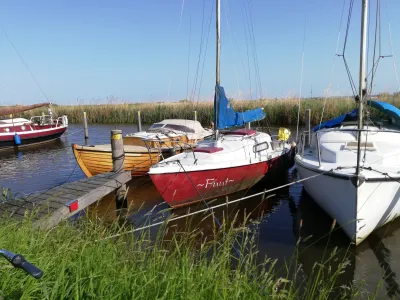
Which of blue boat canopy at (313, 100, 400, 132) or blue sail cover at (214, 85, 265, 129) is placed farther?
blue sail cover at (214, 85, 265, 129)

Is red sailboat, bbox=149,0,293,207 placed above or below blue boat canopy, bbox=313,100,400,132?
below

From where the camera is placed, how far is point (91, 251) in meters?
3.27

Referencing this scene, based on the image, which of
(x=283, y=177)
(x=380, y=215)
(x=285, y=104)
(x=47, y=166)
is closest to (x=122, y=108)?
(x=285, y=104)

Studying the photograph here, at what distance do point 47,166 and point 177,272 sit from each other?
13.9 m

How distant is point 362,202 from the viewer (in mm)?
5516

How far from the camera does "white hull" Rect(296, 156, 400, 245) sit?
552cm

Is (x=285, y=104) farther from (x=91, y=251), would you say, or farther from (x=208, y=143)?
(x=91, y=251)

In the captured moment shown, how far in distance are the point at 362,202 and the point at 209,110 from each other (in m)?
23.5

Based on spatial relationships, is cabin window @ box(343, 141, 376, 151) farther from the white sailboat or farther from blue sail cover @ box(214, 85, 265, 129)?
blue sail cover @ box(214, 85, 265, 129)

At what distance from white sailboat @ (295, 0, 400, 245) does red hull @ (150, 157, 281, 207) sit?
68.3 inches

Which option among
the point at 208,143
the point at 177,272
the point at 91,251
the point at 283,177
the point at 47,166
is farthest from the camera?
the point at 47,166

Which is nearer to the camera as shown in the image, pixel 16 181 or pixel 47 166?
A: pixel 16 181

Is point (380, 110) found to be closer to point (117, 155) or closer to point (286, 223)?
point (286, 223)

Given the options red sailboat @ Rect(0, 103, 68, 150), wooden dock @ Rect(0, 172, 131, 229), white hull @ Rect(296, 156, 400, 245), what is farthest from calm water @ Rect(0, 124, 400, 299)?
red sailboat @ Rect(0, 103, 68, 150)
